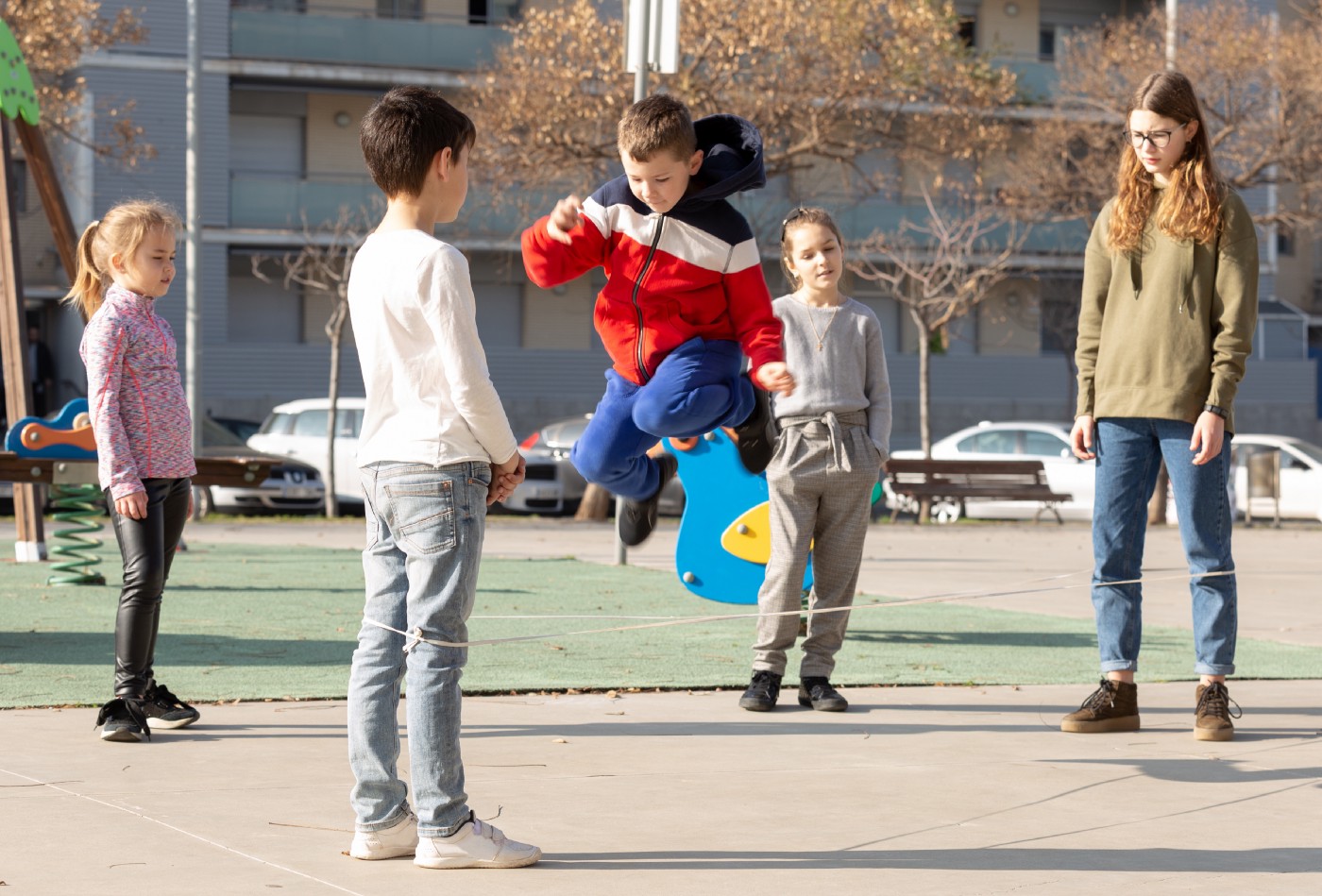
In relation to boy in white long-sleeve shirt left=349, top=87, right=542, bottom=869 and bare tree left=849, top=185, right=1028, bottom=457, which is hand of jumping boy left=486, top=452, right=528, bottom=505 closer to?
boy in white long-sleeve shirt left=349, top=87, right=542, bottom=869

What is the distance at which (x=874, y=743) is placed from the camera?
5824 mm

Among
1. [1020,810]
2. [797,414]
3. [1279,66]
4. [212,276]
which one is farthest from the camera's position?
[212,276]

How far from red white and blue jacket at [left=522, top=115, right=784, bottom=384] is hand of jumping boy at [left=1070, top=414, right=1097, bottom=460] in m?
1.25

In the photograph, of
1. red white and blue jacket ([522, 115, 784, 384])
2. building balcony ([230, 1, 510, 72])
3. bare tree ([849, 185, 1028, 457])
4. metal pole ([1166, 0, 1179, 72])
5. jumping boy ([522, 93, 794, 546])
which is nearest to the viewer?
jumping boy ([522, 93, 794, 546])

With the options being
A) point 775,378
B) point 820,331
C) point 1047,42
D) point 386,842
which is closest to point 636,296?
point 775,378

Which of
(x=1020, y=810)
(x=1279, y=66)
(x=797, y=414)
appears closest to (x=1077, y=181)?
(x=1279, y=66)

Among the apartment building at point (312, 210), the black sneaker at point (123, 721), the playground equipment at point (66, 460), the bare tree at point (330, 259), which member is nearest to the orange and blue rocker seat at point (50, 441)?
the playground equipment at point (66, 460)

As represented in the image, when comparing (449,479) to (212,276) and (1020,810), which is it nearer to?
(1020,810)

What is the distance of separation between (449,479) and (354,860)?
94cm

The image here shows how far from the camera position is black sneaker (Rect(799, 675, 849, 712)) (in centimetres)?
657

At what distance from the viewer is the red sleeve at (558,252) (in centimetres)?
555

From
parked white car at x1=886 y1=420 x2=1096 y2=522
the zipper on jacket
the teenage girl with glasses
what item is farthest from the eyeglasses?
parked white car at x1=886 y1=420 x2=1096 y2=522

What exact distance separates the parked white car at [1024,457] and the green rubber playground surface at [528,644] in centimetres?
1261

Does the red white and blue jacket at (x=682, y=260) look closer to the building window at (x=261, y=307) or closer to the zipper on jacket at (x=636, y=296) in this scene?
the zipper on jacket at (x=636, y=296)
